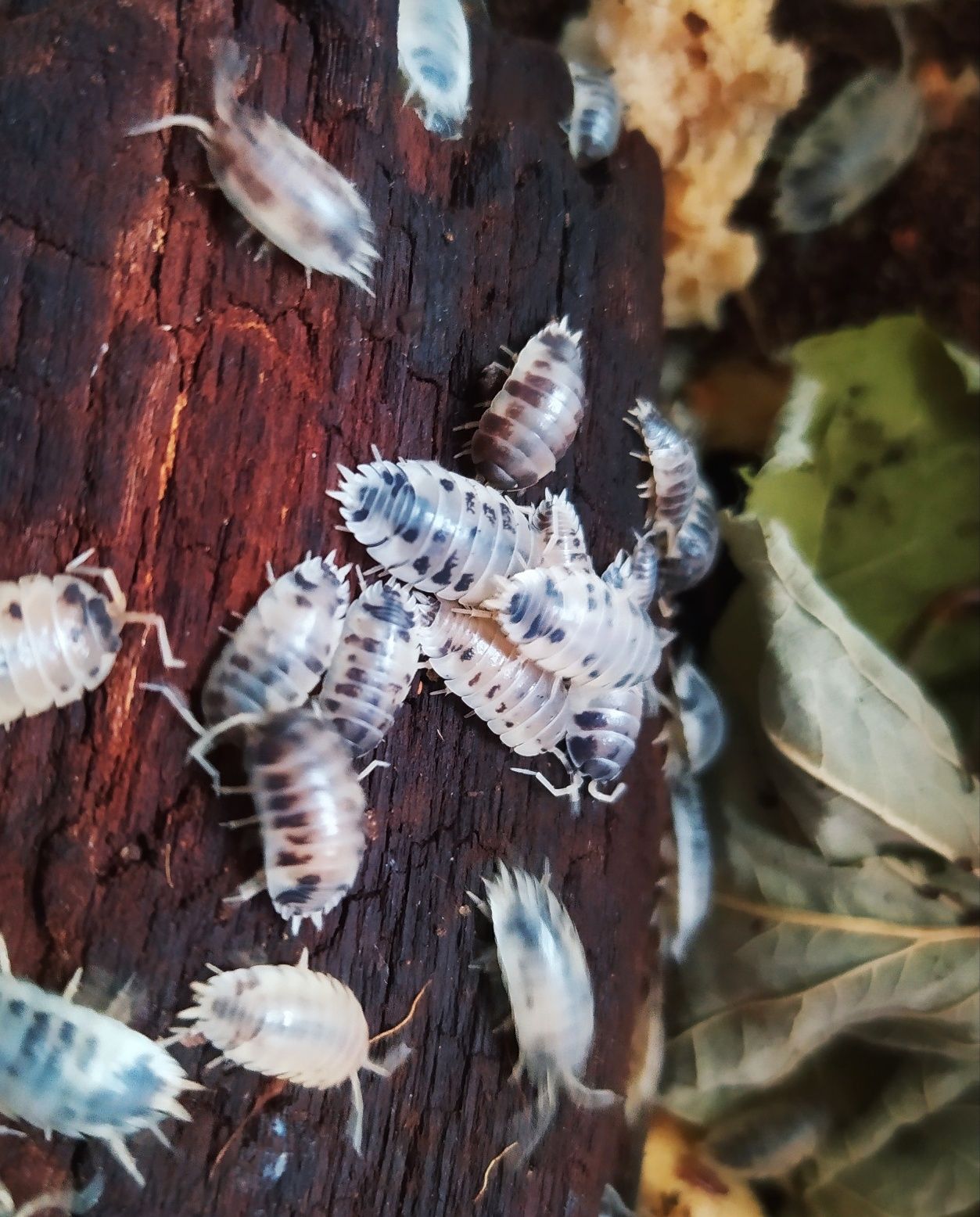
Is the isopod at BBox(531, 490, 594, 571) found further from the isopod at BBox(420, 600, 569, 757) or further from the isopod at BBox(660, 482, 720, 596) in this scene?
the isopod at BBox(660, 482, 720, 596)

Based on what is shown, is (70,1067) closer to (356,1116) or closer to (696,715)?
(356,1116)

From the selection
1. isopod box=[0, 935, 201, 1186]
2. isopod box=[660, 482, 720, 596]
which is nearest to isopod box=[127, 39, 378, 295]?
isopod box=[660, 482, 720, 596]

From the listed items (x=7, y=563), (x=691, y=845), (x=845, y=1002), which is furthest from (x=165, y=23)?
(x=845, y=1002)

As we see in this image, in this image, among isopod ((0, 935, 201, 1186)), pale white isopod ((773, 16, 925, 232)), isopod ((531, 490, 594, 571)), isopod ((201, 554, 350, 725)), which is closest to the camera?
isopod ((0, 935, 201, 1186))

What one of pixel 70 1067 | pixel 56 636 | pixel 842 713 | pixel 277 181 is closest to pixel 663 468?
pixel 842 713

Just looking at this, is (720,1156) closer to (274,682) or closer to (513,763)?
(513,763)
